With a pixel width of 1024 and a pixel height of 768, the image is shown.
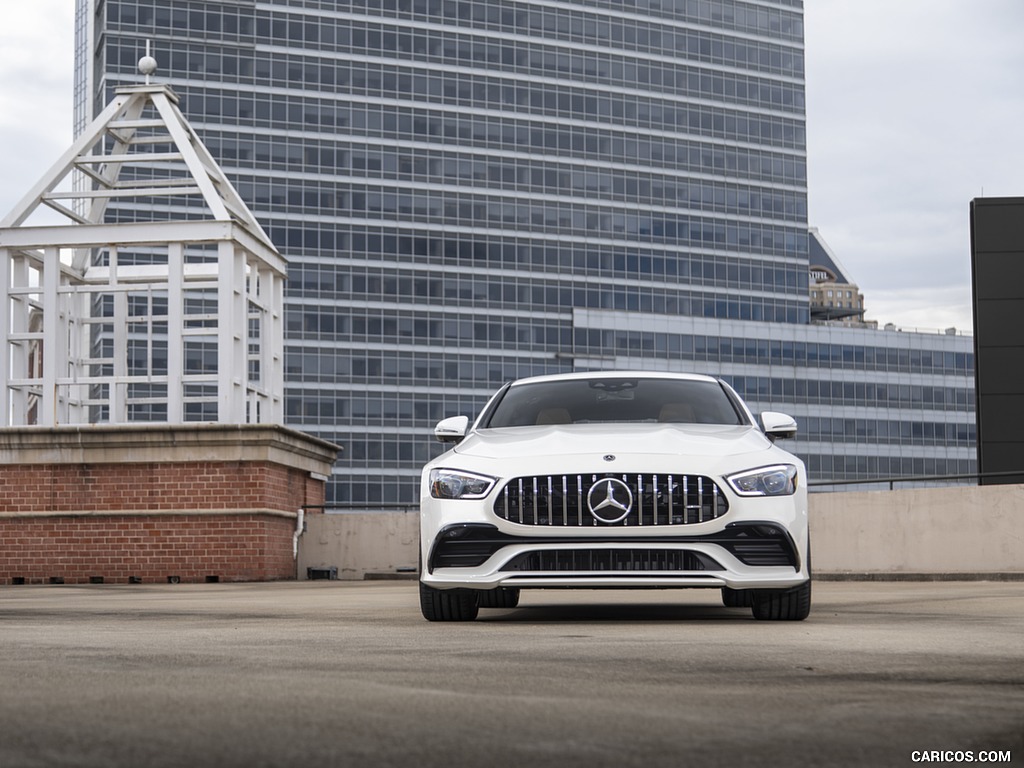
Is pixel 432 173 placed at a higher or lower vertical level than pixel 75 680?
higher

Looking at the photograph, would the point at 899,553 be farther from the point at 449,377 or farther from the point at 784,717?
the point at 449,377

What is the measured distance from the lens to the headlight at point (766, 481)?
7.80 metres

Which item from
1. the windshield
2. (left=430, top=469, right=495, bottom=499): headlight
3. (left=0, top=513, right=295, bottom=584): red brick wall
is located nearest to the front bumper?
(left=430, top=469, right=495, bottom=499): headlight

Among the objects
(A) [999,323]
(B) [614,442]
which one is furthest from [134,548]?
(B) [614,442]

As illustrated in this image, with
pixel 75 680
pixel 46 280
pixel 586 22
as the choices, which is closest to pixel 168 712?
pixel 75 680

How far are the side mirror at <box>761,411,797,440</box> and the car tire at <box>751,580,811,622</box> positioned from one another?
3.93 feet

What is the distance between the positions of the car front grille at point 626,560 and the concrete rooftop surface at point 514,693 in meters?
0.31

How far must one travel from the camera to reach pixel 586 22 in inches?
4240

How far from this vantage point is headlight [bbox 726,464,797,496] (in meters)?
7.80

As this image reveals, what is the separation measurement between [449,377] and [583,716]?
9603 centimetres

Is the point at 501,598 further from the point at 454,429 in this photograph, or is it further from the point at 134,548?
the point at 134,548

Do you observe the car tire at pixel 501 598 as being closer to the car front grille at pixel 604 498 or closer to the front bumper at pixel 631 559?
the front bumper at pixel 631 559

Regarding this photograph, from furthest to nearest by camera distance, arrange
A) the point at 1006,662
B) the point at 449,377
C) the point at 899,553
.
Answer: the point at 449,377
the point at 899,553
the point at 1006,662

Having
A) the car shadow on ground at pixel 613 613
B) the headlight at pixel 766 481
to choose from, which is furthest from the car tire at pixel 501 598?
the headlight at pixel 766 481
